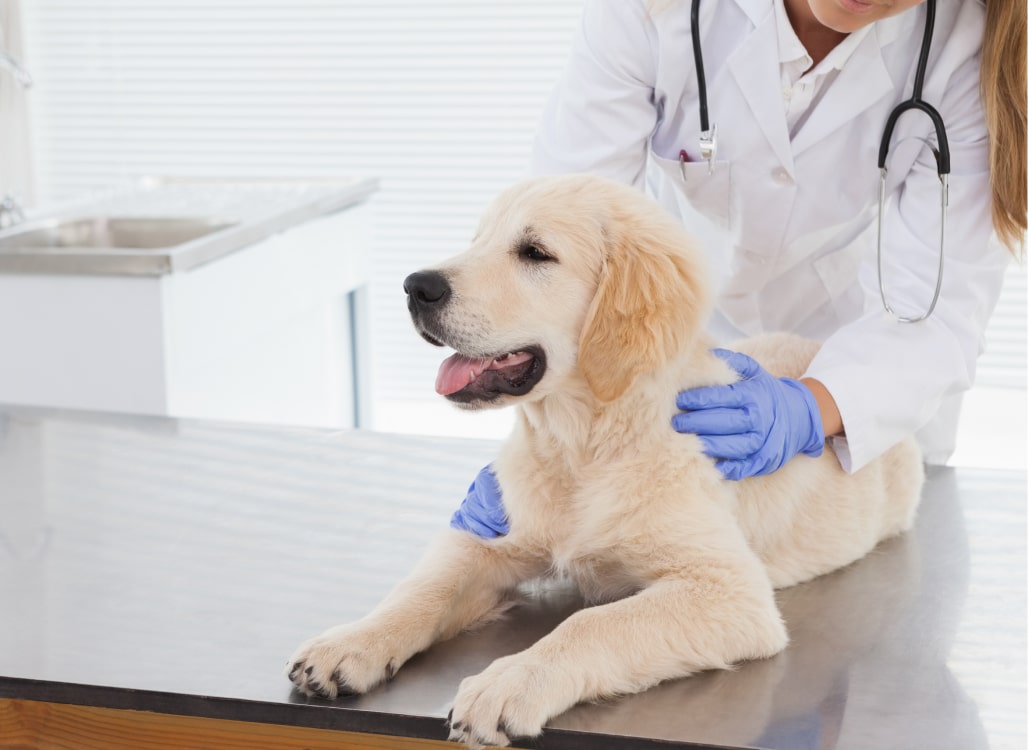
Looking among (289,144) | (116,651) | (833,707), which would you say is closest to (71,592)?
(116,651)

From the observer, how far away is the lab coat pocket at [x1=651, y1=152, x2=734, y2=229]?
1.78 meters

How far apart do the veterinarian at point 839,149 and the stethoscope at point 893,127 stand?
0.5 inches

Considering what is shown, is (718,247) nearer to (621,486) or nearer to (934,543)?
(934,543)

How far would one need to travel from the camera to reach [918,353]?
1649 mm

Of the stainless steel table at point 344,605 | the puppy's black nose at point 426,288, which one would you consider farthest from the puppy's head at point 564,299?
the stainless steel table at point 344,605

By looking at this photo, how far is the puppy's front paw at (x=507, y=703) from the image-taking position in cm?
107

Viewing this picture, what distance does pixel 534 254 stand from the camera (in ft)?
4.49

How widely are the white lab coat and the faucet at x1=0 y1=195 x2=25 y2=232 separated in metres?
2.17

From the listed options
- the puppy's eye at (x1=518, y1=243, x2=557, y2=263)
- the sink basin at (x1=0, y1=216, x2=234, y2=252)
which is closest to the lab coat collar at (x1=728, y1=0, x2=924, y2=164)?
the puppy's eye at (x1=518, y1=243, x2=557, y2=263)

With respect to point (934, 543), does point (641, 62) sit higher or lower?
higher

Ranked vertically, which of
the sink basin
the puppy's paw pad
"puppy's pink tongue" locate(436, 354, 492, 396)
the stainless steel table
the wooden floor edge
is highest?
"puppy's pink tongue" locate(436, 354, 492, 396)

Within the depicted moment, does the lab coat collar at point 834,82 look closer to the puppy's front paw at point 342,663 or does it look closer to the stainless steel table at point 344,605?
the stainless steel table at point 344,605

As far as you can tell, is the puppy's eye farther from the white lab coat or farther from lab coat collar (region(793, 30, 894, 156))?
lab coat collar (region(793, 30, 894, 156))

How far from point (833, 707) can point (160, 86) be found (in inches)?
168
